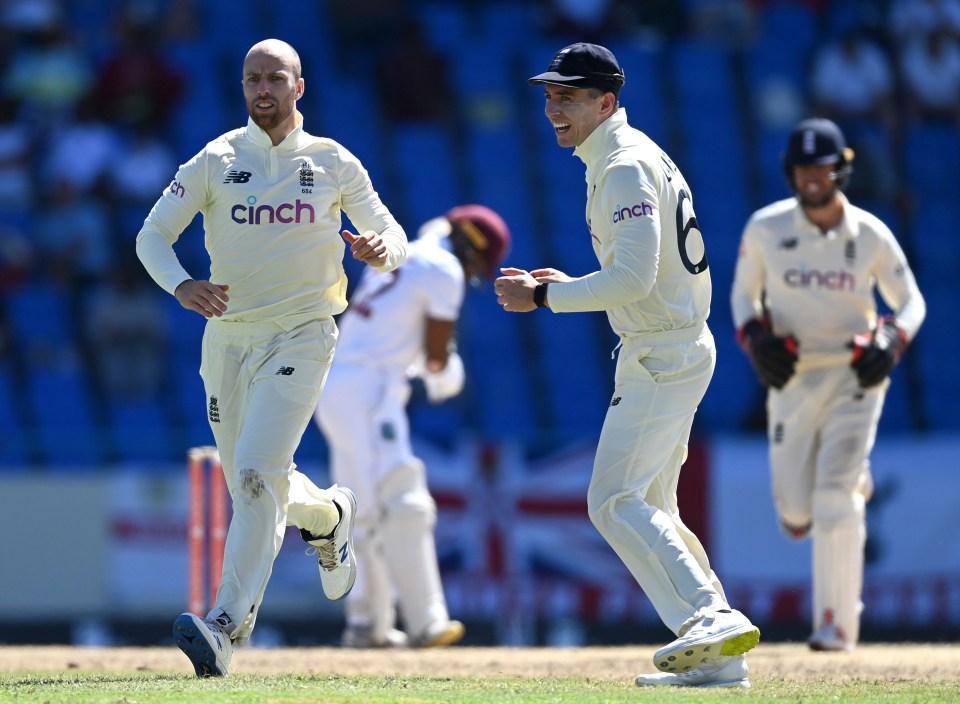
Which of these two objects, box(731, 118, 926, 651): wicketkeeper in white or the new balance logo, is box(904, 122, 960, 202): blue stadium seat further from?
the new balance logo

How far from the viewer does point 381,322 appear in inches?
412

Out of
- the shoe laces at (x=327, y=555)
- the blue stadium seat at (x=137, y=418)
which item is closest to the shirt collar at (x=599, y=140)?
the shoe laces at (x=327, y=555)

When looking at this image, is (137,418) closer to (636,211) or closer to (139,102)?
(139,102)

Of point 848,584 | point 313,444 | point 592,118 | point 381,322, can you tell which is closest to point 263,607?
point 313,444

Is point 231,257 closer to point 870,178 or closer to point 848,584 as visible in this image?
point 848,584

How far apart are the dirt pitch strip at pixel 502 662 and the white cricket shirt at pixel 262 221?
64.0 inches

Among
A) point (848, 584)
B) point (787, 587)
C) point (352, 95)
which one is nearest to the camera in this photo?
point (848, 584)

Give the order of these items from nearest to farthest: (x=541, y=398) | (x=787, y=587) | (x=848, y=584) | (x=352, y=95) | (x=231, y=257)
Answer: (x=231, y=257) → (x=848, y=584) → (x=787, y=587) → (x=541, y=398) → (x=352, y=95)

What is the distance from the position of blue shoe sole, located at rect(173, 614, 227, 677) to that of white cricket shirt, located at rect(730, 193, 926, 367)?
3.78m

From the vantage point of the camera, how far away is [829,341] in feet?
32.7

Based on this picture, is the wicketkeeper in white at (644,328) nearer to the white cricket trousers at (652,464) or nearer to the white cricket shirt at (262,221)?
the white cricket trousers at (652,464)

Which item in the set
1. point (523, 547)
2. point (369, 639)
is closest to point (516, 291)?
point (369, 639)

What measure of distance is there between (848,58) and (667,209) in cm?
1089

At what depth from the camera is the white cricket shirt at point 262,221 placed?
303 inches
